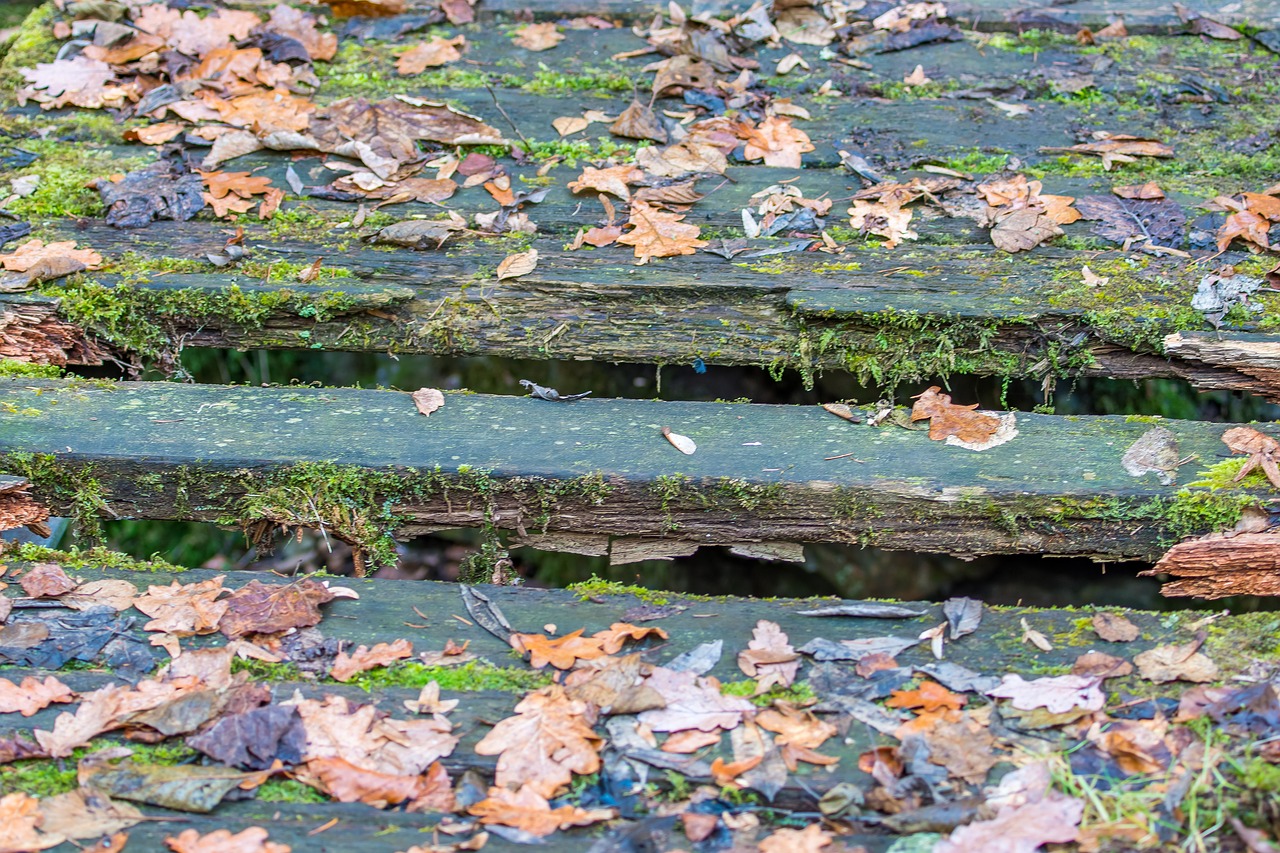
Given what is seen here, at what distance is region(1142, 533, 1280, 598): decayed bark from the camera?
82.2 inches

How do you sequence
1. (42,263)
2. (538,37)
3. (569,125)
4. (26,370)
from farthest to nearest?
(538,37) < (569,125) < (42,263) < (26,370)

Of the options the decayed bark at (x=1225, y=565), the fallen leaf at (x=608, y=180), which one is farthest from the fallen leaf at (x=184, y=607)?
the decayed bark at (x=1225, y=565)

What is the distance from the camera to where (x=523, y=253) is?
280 cm

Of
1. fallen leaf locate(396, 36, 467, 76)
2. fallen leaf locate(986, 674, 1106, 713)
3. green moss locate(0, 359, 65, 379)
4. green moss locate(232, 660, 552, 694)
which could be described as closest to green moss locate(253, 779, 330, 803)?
green moss locate(232, 660, 552, 694)

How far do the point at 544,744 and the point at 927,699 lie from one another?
656mm

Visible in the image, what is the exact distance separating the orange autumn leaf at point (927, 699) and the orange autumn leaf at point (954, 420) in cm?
65

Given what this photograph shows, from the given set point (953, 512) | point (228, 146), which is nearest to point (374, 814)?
point (953, 512)

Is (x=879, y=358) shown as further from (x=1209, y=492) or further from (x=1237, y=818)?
(x=1237, y=818)

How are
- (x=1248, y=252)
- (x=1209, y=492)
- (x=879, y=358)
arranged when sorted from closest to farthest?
(x=1209, y=492) → (x=879, y=358) → (x=1248, y=252)

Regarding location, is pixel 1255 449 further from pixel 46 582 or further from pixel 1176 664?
pixel 46 582

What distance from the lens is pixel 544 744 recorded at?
176 cm

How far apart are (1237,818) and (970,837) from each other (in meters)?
0.41

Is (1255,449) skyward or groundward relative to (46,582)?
skyward

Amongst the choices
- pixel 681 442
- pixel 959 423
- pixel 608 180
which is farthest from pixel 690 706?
pixel 608 180
